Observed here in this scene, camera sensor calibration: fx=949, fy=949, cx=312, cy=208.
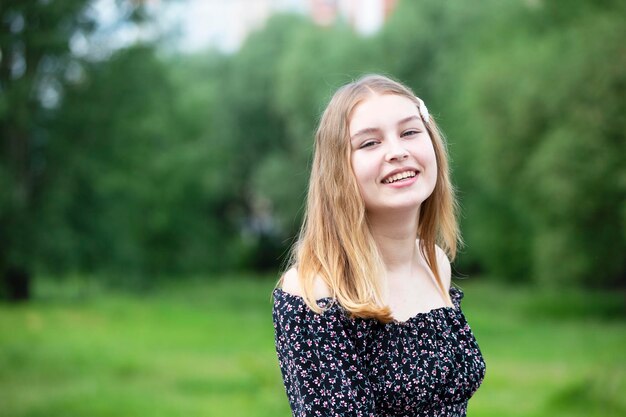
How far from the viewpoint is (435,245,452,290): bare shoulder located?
2.18m

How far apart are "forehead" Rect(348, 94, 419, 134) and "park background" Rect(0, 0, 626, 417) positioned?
7784 millimetres

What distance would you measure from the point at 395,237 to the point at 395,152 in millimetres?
209

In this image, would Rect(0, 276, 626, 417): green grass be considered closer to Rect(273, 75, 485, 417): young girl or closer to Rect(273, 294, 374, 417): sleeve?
Rect(273, 75, 485, 417): young girl

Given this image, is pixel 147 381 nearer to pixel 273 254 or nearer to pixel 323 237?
pixel 323 237

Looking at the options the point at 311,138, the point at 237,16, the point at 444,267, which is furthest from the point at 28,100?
the point at 237,16

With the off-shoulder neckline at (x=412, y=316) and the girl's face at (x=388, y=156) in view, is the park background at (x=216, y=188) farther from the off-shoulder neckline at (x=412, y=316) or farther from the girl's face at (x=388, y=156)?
the girl's face at (x=388, y=156)

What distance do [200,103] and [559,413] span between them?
20.5 metres

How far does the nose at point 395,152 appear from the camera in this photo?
1.87m

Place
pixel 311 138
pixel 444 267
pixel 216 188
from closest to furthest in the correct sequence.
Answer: pixel 444 267
pixel 311 138
pixel 216 188

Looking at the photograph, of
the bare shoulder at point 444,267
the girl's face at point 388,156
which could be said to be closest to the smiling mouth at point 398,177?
the girl's face at point 388,156

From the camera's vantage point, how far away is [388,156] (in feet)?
6.14

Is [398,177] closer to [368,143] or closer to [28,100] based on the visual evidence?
[368,143]

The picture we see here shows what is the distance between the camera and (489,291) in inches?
1029

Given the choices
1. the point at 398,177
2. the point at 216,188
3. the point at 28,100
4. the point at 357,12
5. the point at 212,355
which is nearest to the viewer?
the point at 398,177
